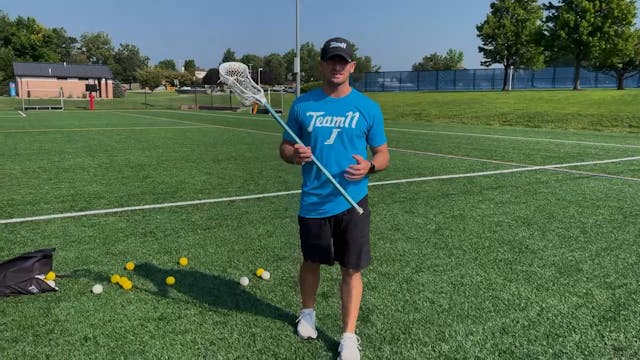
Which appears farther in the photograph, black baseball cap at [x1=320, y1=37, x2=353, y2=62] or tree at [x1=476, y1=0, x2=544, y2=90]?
tree at [x1=476, y1=0, x2=544, y2=90]

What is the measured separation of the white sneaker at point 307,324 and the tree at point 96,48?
139815 mm

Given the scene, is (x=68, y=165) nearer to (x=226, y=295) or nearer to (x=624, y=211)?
(x=226, y=295)

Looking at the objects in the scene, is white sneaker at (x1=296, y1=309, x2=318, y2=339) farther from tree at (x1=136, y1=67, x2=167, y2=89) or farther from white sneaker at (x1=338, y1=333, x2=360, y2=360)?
tree at (x1=136, y1=67, x2=167, y2=89)

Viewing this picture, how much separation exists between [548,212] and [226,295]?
14.6 ft

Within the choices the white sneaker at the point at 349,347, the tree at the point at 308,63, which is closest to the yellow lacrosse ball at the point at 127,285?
the white sneaker at the point at 349,347

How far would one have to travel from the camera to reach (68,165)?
408 inches

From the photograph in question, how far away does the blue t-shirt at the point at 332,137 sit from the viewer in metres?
2.96

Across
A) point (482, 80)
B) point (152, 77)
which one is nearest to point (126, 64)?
point (152, 77)

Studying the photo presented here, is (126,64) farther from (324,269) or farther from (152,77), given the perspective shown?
(324,269)

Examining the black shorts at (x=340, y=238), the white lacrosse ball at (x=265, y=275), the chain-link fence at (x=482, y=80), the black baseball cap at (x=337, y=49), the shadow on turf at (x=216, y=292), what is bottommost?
the shadow on turf at (x=216, y=292)

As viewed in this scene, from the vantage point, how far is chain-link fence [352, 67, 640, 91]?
163ft

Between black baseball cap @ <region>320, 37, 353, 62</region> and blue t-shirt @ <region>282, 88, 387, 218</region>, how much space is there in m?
0.22

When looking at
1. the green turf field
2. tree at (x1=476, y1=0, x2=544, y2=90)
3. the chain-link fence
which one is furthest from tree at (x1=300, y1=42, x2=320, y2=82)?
the green turf field

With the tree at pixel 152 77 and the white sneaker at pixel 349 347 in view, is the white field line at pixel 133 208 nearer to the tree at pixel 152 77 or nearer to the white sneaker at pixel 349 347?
the white sneaker at pixel 349 347
